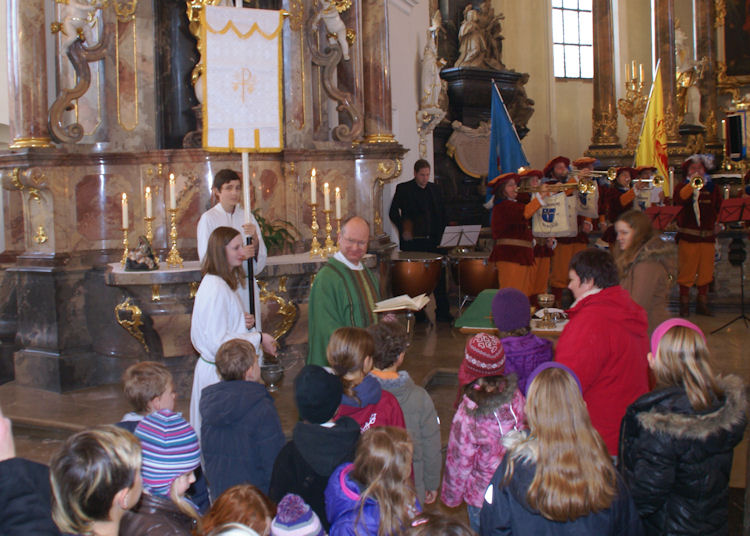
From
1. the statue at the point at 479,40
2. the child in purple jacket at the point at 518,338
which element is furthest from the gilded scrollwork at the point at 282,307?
the statue at the point at 479,40

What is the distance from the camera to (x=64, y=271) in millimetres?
6867

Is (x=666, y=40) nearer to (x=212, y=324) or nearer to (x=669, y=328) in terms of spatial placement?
(x=212, y=324)

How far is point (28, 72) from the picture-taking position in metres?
6.79

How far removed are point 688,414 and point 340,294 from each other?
2125 millimetres

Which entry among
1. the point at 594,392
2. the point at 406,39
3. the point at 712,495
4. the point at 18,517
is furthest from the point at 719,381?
the point at 406,39

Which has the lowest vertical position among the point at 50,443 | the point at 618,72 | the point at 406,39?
the point at 50,443

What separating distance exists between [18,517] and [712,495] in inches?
94.0

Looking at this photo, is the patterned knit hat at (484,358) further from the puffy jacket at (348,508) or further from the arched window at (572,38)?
the arched window at (572,38)

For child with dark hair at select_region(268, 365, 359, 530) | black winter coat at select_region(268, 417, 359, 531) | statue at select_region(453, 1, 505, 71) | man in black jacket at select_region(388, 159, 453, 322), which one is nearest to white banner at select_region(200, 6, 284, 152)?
child with dark hair at select_region(268, 365, 359, 530)

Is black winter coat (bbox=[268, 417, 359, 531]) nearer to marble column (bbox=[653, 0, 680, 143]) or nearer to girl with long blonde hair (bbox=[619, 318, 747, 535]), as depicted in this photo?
girl with long blonde hair (bbox=[619, 318, 747, 535])

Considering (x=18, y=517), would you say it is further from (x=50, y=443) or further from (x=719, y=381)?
(x=50, y=443)

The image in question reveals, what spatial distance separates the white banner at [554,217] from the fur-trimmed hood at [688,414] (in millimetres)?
5656

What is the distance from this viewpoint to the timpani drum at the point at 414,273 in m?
8.77

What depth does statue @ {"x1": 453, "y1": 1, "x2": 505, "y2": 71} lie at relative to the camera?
1384 centimetres
